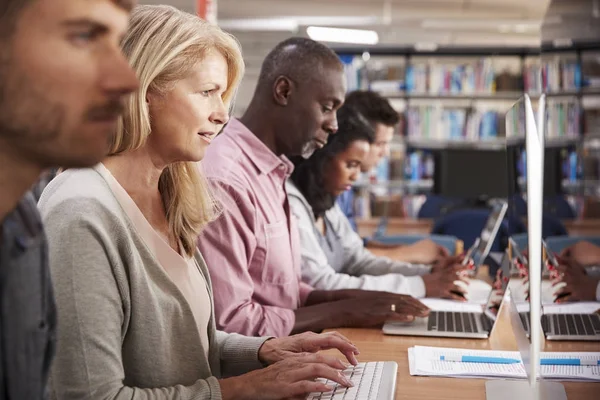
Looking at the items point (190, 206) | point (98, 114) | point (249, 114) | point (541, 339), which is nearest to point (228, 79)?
point (190, 206)

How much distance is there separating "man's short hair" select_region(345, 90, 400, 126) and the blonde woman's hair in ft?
5.90

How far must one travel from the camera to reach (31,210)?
739mm

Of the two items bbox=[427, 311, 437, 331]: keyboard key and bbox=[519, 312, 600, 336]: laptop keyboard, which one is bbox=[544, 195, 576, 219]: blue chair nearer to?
bbox=[519, 312, 600, 336]: laptop keyboard

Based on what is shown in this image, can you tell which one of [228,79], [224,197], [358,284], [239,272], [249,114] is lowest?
[358,284]

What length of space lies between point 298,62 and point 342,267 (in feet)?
3.69

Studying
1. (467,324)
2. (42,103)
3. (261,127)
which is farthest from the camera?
(261,127)

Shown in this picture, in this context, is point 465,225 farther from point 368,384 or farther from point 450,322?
point 368,384

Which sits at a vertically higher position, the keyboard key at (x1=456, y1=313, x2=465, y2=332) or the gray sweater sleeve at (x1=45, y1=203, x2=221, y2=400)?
the gray sweater sleeve at (x1=45, y1=203, x2=221, y2=400)

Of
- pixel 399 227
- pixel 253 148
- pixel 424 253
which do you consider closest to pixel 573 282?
pixel 253 148

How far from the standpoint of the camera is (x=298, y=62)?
2.19m

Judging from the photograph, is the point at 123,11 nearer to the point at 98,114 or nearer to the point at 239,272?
the point at 98,114

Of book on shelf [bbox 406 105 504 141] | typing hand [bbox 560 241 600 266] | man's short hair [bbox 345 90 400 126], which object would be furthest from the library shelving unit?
typing hand [bbox 560 241 600 266]

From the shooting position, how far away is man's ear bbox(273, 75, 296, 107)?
216cm

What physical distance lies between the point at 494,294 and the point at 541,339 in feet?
2.35
